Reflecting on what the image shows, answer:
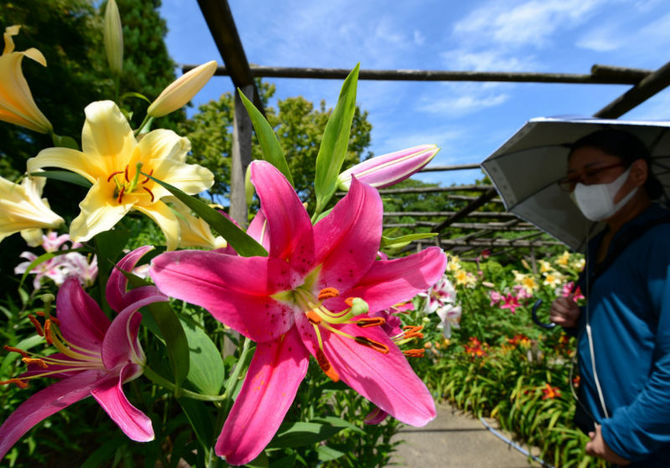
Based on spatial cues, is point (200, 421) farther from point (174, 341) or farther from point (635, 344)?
point (635, 344)

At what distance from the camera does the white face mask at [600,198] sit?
152 cm

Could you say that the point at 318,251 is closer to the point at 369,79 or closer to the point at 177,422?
the point at 177,422

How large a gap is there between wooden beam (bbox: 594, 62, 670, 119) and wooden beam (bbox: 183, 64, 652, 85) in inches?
2.8

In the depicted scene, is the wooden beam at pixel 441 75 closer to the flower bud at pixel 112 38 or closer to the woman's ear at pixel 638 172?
the woman's ear at pixel 638 172

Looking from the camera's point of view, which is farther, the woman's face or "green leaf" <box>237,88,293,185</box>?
the woman's face

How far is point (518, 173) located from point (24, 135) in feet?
10.7

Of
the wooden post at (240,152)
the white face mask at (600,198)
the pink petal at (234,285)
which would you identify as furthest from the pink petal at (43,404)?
the white face mask at (600,198)

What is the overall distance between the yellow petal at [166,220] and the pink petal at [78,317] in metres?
0.10

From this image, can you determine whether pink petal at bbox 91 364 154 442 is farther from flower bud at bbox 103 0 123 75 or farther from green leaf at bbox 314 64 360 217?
flower bud at bbox 103 0 123 75

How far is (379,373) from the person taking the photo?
0.34m

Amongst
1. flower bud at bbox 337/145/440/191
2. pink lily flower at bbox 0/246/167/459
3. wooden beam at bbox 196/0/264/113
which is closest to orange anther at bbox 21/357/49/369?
pink lily flower at bbox 0/246/167/459

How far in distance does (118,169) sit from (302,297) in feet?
0.88

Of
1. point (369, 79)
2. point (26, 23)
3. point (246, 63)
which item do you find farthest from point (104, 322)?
point (26, 23)

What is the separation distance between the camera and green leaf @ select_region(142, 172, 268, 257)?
0.28 meters
